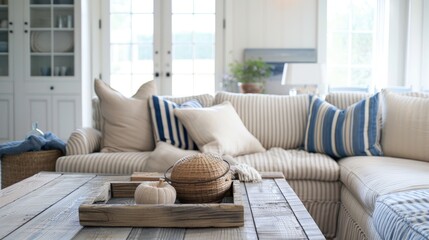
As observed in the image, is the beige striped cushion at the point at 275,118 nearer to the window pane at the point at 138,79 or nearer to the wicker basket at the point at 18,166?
the wicker basket at the point at 18,166

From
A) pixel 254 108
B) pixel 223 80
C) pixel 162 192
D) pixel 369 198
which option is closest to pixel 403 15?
pixel 223 80

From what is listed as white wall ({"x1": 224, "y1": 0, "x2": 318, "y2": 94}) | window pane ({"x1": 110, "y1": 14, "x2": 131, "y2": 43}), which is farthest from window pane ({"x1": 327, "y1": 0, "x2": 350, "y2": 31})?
window pane ({"x1": 110, "y1": 14, "x2": 131, "y2": 43})

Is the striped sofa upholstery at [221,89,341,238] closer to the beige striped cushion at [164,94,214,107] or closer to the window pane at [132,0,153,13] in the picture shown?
the beige striped cushion at [164,94,214,107]

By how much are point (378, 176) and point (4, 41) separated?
4.62 metres

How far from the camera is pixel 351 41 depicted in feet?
19.0

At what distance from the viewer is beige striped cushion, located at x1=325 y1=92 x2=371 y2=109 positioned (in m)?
3.32

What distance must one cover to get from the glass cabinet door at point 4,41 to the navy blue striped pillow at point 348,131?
150 inches

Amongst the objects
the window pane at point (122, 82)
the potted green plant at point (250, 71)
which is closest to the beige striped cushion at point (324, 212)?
the potted green plant at point (250, 71)

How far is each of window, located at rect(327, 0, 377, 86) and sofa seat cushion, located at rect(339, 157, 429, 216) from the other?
3065 millimetres

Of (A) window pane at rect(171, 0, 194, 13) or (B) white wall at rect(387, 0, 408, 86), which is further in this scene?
(A) window pane at rect(171, 0, 194, 13)

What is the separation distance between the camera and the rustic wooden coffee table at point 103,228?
136cm

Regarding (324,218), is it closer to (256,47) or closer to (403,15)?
(256,47)

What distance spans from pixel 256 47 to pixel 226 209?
436 centimetres

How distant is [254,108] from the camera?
3.40m
